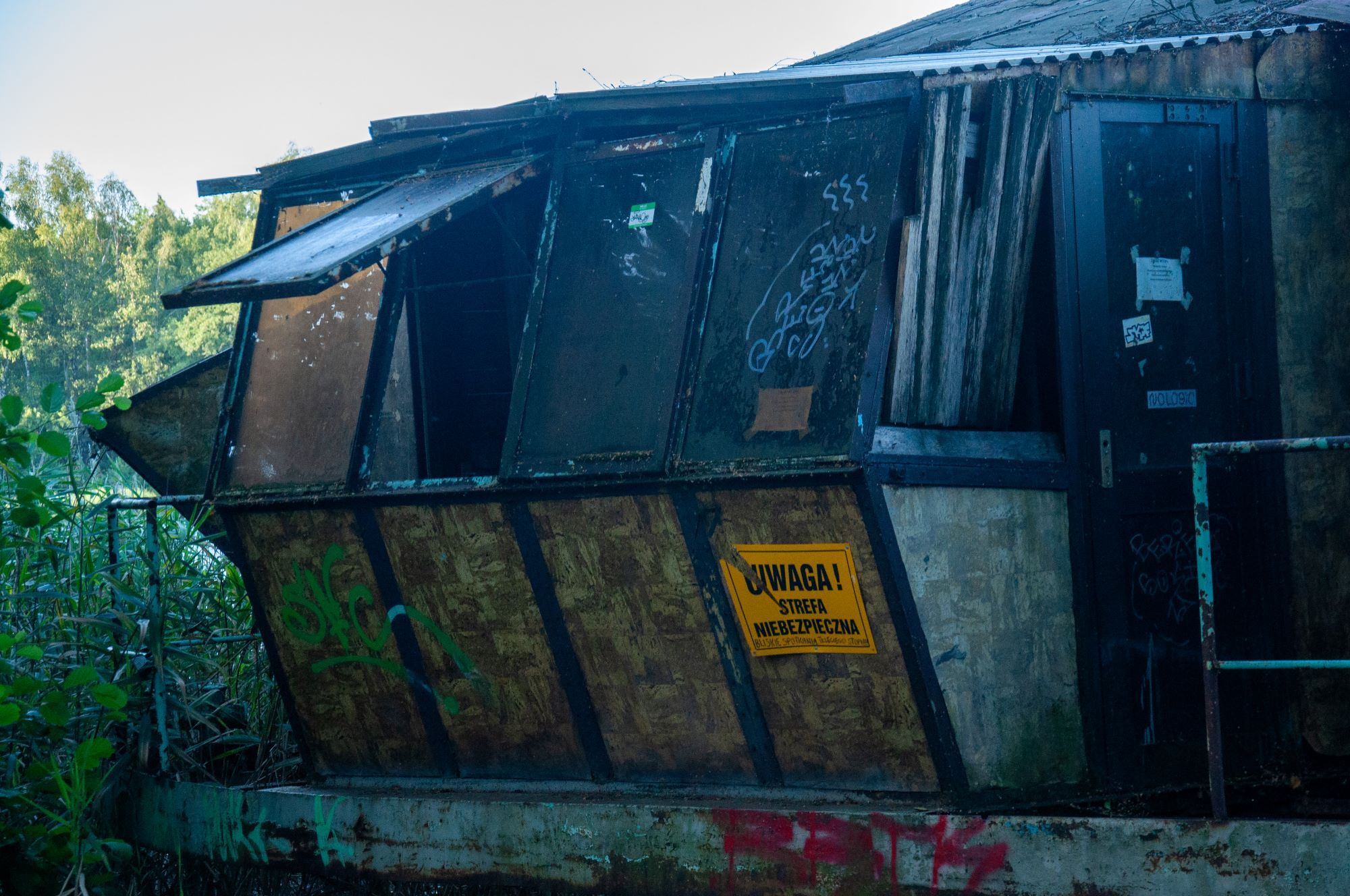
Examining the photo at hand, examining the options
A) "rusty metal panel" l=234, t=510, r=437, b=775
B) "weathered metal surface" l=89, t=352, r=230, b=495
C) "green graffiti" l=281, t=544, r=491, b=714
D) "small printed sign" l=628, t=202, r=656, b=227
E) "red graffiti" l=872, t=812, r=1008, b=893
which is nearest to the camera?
"red graffiti" l=872, t=812, r=1008, b=893

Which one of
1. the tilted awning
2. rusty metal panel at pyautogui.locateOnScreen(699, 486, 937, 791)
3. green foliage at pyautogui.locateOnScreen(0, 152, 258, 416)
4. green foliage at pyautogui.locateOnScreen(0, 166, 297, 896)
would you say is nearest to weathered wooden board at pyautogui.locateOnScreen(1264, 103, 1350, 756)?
rusty metal panel at pyautogui.locateOnScreen(699, 486, 937, 791)

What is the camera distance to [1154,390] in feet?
→ 15.0

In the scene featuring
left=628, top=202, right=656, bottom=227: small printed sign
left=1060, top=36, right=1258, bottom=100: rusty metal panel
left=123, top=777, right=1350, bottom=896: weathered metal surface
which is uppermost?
left=1060, top=36, right=1258, bottom=100: rusty metal panel

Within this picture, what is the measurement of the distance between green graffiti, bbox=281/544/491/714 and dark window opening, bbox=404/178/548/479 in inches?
27.1

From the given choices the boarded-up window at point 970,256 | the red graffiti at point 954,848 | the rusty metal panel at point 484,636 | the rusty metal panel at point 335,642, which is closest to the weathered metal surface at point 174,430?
the rusty metal panel at point 335,642

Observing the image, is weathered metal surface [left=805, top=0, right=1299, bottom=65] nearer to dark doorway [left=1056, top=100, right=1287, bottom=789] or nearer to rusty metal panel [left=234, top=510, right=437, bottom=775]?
dark doorway [left=1056, top=100, right=1287, bottom=789]

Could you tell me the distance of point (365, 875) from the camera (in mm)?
5254

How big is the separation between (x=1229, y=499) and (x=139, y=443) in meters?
5.88

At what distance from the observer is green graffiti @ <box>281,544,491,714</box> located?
5.27m

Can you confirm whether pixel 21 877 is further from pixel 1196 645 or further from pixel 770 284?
pixel 1196 645

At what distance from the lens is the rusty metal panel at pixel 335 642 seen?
543 centimetres

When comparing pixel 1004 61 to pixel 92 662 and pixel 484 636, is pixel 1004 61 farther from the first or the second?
pixel 92 662

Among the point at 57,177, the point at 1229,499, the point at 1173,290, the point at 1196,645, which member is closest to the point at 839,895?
the point at 1196,645

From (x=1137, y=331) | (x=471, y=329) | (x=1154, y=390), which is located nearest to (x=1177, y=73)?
(x=1137, y=331)
